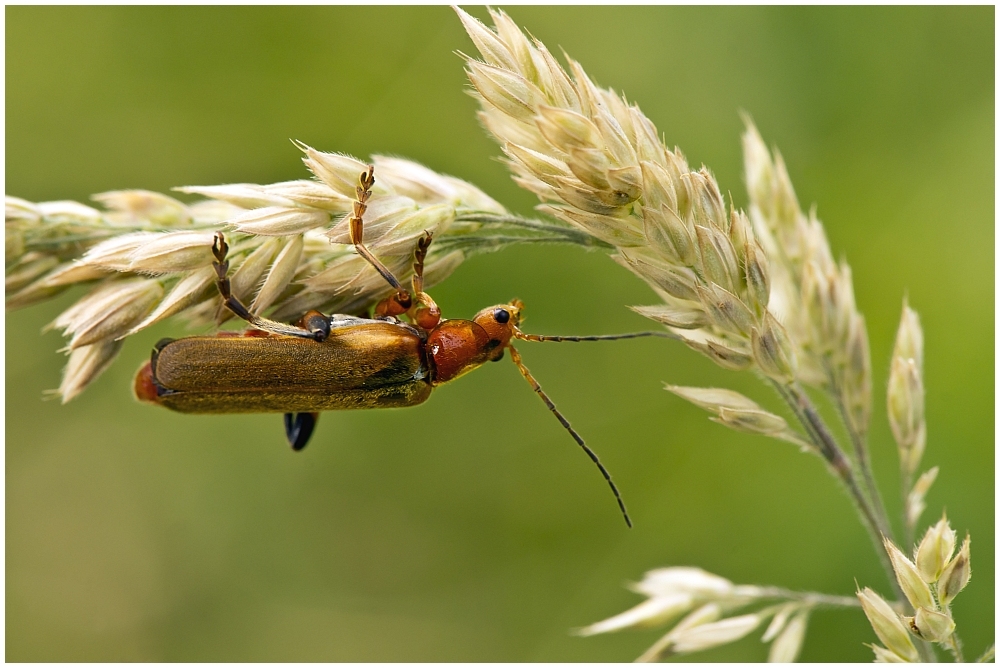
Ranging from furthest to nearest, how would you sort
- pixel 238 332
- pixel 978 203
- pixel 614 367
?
pixel 614 367 < pixel 978 203 < pixel 238 332

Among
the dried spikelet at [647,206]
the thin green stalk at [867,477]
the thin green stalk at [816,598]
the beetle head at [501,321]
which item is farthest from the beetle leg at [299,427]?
the thin green stalk at [867,477]

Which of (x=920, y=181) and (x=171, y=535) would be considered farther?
(x=171, y=535)

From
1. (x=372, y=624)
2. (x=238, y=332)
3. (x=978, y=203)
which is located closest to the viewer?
(x=238, y=332)

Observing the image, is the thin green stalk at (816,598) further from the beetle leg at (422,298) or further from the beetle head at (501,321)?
the beetle leg at (422,298)

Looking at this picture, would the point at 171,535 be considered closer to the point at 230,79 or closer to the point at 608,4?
the point at 230,79

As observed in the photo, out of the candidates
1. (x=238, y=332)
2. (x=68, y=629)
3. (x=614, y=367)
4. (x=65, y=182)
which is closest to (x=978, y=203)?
(x=614, y=367)

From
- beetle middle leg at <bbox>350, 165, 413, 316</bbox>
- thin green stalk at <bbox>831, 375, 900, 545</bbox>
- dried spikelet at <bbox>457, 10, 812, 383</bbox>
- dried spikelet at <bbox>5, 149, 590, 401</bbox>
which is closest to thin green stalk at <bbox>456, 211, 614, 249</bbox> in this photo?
dried spikelet at <bbox>5, 149, 590, 401</bbox>

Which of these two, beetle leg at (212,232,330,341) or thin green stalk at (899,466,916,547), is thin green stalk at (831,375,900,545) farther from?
beetle leg at (212,232,330,341)
